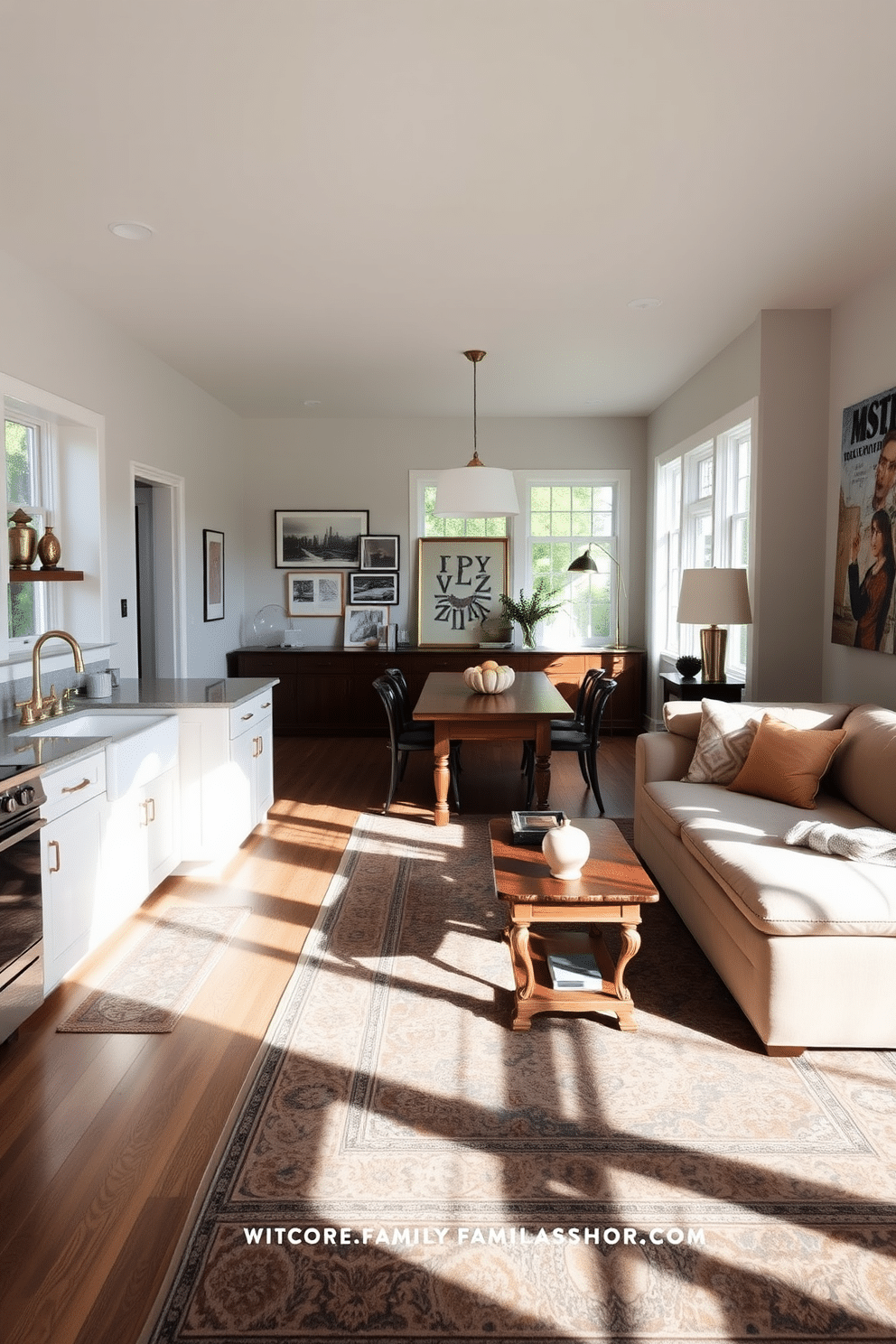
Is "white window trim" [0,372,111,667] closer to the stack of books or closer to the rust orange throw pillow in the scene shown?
the stack of books

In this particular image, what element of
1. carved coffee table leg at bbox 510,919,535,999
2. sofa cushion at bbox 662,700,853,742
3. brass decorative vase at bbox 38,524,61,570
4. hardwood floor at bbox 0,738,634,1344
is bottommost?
hardwood floor at bbox 0,738,634,1344

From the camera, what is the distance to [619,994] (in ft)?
9.85

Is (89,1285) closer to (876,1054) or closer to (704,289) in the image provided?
(876,1054)

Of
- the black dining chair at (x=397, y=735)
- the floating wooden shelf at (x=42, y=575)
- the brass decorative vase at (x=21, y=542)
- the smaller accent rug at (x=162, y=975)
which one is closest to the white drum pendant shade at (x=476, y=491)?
the black dining chair at (x=397, y=735)

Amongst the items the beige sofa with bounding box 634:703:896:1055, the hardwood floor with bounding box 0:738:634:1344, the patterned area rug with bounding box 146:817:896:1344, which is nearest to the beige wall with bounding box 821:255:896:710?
the beige sofa with bounding box 634:703:896:1055

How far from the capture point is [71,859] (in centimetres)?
328

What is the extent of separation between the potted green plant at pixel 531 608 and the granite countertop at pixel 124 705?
3.71 m

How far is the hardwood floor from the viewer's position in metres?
1.87

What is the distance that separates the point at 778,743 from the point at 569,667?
14.3 feet

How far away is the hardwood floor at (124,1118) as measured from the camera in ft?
6.13

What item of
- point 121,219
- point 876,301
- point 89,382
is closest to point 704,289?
point 876,301

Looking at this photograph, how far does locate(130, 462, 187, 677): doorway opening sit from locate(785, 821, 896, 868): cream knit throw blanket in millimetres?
4740

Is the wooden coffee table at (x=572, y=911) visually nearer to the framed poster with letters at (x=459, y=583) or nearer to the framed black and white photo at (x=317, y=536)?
the framed poster with letters at (x=459, y=583)

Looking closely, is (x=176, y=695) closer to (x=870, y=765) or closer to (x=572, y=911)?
(x=572, y=911)
